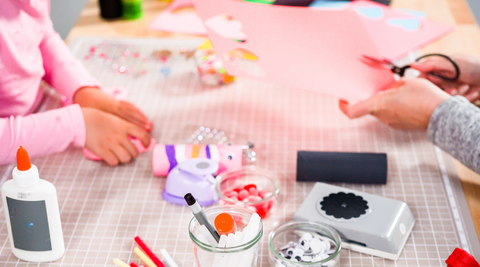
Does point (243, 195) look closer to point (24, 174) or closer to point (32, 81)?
point (24, 174)

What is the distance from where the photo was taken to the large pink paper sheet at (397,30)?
1.18m

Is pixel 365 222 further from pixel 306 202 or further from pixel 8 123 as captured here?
pixel 8 123

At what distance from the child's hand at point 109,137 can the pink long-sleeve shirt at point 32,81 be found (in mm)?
16

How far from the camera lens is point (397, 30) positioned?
1.25 meters

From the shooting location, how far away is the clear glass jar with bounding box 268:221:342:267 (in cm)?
62

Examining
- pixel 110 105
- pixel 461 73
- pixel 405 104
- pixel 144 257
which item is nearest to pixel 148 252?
pixel 144 257

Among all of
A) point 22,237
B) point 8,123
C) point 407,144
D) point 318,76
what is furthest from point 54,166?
point 407,144

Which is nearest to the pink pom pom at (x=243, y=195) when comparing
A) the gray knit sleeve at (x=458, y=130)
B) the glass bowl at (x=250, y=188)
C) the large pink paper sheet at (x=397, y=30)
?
the glass bowl at (x=250, y=188)

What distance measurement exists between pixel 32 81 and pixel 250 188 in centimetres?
52

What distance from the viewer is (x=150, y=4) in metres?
1.47

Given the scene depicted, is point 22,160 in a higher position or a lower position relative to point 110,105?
higher

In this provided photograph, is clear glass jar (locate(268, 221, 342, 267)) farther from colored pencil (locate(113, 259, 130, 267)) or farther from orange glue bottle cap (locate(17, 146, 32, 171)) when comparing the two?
orange glue bottle cap (locate(17, 146, 32, 171))

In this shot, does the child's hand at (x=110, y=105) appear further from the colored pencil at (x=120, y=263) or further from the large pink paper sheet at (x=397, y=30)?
the large pink paper sheet at (x=397, y=30)

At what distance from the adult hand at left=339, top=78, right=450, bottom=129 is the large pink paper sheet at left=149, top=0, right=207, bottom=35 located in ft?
1.90
